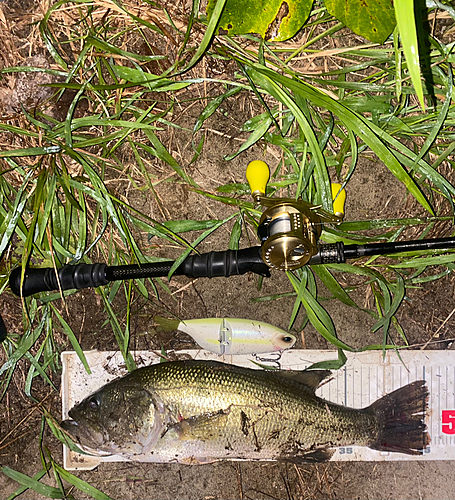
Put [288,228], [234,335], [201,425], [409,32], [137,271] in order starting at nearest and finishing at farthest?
[409,32]
[288,228]
[137,271]
[201,425]
[234,335]

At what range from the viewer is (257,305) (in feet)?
7.46

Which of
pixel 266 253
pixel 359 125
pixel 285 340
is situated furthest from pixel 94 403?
pixel 359 125

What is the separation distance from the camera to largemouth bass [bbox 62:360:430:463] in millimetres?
2092

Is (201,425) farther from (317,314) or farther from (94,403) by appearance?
(317,314)

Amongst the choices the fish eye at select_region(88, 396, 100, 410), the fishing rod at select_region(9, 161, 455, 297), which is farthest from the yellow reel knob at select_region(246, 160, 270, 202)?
the fish eye at select_region(88, 396, 100, 410)

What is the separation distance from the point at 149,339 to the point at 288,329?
0.73m

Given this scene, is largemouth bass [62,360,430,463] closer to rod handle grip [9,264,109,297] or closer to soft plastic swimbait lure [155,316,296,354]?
soft plastic swimbait lure [155,316,296,354]

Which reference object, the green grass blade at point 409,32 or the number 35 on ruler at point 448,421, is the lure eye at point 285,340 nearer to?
the number 35 on ruler at point 448,421

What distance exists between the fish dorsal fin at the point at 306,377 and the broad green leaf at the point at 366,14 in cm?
159

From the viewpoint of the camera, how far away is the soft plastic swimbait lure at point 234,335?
2.21 metres

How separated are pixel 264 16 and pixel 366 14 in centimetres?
42

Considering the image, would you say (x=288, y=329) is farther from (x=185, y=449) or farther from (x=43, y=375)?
(x=43, y=375)

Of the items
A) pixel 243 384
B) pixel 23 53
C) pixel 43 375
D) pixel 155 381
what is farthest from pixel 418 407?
pixel 23 53

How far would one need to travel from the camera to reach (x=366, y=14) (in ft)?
5.86
